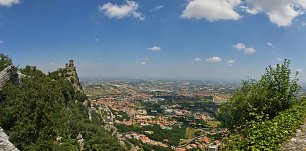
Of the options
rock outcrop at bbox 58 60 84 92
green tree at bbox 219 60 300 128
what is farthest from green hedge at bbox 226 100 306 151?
rock outcrop at bbox 58 60 84 92

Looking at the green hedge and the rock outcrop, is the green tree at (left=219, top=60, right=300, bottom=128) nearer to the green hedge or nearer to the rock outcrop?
the green hedge

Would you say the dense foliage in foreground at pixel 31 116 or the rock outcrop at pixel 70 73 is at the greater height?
the rock outcrop at pixel 70 73

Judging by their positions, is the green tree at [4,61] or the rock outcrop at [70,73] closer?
the green tree at [4,61]

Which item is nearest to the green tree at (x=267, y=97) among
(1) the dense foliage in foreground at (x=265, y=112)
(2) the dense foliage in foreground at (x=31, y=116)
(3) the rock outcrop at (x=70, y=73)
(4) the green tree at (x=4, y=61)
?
(1) the dense foliage in foreground at (x=265, y=112)

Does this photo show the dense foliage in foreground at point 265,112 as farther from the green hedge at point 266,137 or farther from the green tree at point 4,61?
the green tree at point 4,61

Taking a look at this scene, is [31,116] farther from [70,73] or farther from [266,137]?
Result: [70,73]

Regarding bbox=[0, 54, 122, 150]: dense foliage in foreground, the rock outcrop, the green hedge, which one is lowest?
bbox=[0, 54, 122, 150]: dense foliage in foreground

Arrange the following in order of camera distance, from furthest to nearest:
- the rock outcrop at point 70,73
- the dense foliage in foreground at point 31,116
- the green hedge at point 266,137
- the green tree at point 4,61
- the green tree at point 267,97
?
the rock outcrop at point 70,73 → the green tree at point 4,61 → the dense foliage in foreground at point 31,116 → the green tree at point 267,97 → the green hedge at point 266,137

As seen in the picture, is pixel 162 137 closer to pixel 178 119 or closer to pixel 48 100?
pixel 178 119

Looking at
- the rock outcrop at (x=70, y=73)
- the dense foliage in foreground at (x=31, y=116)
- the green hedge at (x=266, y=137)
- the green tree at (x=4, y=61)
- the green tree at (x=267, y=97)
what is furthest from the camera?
the rock outcrop at (x=70, y=73)
